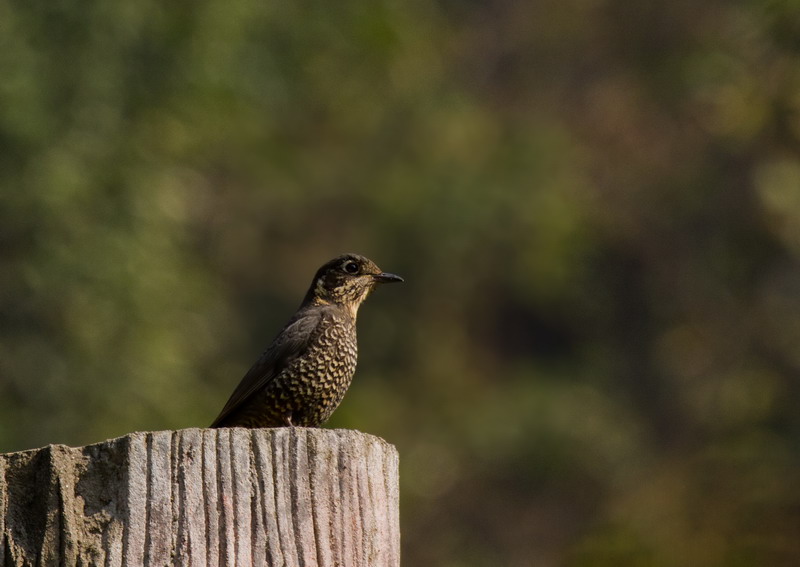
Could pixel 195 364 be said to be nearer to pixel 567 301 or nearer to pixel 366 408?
pixel 366 408

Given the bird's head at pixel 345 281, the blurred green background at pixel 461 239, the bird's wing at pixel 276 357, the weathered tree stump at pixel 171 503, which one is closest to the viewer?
the weathered tree stump at pixel 171 503

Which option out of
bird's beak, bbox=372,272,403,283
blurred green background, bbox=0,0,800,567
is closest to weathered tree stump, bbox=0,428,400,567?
blurred green background, bbox=0,0,800,567

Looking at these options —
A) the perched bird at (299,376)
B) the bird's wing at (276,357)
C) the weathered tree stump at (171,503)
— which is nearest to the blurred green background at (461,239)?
the perched bird at (299,376)

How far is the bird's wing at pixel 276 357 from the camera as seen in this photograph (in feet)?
22.4

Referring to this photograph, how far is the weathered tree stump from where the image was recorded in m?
3.90

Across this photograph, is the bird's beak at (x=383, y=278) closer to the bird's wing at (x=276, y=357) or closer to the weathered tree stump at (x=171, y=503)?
the bird's wing at (x=276, y=357)

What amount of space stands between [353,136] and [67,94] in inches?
985

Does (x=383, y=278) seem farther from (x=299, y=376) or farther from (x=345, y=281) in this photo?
(x=299, y=376)

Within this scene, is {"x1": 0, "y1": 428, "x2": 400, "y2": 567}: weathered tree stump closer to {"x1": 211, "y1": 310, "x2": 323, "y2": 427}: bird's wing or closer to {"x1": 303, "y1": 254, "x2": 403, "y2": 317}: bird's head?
{"x1": 211, "y1": 310, "x2": 323, "y2": 427}: bird's wing

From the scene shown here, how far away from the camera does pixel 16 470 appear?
13.0 feet

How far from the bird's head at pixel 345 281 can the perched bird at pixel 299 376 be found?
20 cm

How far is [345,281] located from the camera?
7621 mm

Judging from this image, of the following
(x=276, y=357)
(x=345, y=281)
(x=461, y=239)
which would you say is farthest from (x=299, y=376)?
(x=461, y=239)

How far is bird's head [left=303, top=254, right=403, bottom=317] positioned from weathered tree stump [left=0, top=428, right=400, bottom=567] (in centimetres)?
350
